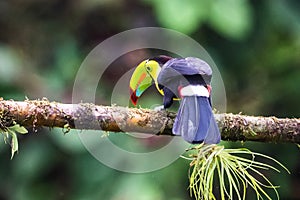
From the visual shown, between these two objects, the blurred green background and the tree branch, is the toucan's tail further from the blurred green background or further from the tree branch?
the blurred green background

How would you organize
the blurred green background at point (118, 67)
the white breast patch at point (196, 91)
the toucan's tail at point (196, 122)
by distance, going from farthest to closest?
the blurred green background at point (118, 67) → the white breast patch at point (196, 91) → the toucan's tail at point (196, 122)

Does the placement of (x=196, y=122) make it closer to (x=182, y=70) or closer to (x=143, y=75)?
(x=182, y=70)

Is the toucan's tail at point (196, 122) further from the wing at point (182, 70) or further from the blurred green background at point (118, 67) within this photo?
the blurred green background at point (118, 67)

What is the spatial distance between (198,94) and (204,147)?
13 centimetres

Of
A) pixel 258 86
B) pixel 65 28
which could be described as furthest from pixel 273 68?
pixel 65 28

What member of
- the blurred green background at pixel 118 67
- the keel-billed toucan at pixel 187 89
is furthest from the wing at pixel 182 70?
the blurred green background at pixel 118 67

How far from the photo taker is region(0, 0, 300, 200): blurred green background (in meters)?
2.67

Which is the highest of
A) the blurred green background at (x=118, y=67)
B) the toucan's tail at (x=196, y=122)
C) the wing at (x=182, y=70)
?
the blurred green background at (x=118, y=67)

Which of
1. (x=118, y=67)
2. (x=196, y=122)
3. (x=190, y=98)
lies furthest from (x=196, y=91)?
(x=118, y=67)

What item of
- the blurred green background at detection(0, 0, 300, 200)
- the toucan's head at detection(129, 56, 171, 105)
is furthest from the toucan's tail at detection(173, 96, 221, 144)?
the blurred green background at detection(0, 0, 300, 200)

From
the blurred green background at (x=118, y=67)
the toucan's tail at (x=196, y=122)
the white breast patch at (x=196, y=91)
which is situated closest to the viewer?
the toucan's tail at (x=196, y=122)

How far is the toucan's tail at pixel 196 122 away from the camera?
131cm

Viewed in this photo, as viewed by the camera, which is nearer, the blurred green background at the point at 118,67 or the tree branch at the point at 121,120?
the tree branch at the point at 121,120

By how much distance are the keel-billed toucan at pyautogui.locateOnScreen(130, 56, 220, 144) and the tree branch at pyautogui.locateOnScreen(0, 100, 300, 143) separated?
0.18 ft
